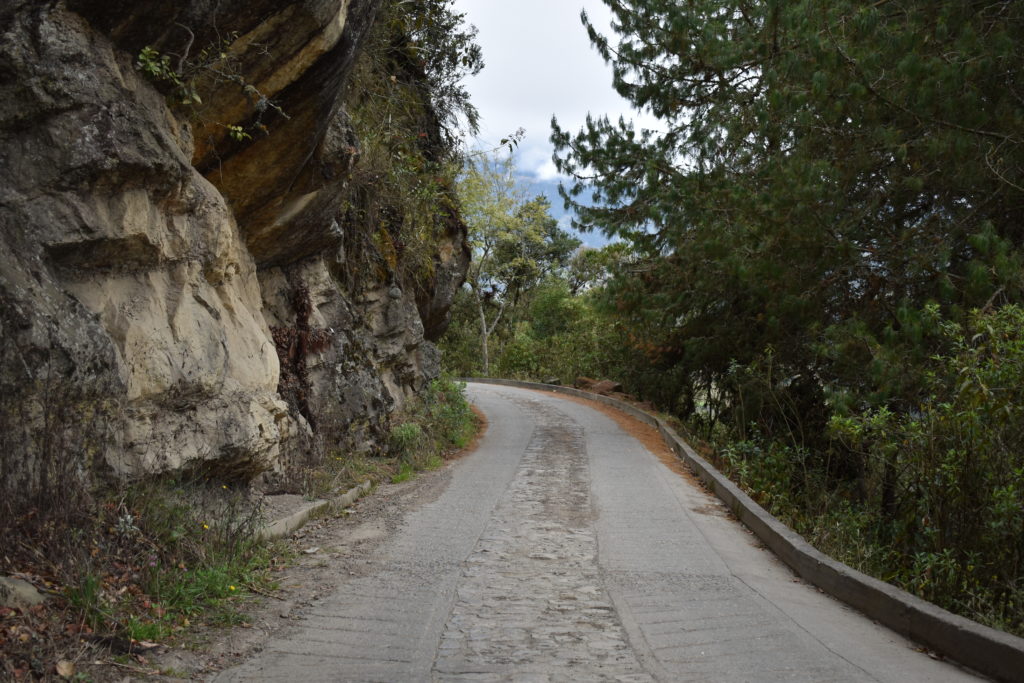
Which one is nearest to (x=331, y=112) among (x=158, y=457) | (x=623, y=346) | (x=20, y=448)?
(x=158, y=457)

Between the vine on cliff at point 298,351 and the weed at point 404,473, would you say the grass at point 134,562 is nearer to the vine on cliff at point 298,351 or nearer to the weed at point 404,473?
the vine on cliff at point 298,351

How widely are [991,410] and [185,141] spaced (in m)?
7.81

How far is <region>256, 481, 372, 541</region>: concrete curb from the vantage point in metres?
7.78

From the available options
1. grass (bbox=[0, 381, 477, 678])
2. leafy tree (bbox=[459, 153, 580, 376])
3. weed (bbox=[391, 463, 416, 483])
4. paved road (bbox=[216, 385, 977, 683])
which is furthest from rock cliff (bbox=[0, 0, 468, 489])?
leafy tree (bbox=[459, 153, 580, 376])

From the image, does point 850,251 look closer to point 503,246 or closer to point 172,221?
point 172,221

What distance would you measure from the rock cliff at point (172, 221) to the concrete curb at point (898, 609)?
5346 mm

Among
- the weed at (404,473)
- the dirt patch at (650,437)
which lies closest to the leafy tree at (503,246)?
the dirt patch at (650,437)

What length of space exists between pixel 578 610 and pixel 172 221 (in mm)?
5057

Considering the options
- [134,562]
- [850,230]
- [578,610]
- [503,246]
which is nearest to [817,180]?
[850,230]

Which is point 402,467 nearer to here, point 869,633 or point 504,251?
point 869,633

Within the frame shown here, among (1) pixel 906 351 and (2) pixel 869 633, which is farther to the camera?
(1) pixel 906 351

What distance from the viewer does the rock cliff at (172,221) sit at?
604 cm

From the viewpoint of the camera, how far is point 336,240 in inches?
501

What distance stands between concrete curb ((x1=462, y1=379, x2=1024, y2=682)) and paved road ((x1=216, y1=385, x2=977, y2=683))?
0.14 m
